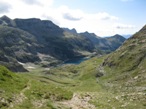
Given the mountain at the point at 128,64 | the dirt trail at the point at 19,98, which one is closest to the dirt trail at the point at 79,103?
the dirt trail at the point at 19,98

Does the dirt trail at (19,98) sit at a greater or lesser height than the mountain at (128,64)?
lesser

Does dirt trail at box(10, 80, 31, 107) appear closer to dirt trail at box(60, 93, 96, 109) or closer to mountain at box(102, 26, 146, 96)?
dirt trail at box(60, 93, 96, 109)

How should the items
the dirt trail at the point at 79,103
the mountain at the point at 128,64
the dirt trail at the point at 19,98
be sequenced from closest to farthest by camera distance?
1. the dirt trail at the point at 19,98
2. the dirt trail at the point at 79,103
3. the mountain at the point at 128,64

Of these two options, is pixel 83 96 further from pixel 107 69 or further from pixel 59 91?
pixel 107 69

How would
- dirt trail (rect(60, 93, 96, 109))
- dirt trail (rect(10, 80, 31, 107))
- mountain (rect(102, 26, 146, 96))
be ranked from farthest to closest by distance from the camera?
mountain (rect(102, 26, 146, 96)) → dirt trail (rect(60, 93, 96, 109)) → dirt trail (rect(10, 80, 31, 107))

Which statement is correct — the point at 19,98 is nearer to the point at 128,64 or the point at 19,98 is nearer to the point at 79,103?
the point at 79,103

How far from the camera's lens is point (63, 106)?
42562mm

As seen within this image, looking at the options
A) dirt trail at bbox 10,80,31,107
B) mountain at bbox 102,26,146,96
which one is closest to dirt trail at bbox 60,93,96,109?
dirt trail at bbox 10,80,31,107

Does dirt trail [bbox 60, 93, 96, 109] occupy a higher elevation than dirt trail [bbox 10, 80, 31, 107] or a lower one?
lower

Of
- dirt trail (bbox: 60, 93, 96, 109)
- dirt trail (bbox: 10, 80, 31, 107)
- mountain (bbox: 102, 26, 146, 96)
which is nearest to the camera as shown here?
dirt trail (bbox: 10, 80, 31, 107)

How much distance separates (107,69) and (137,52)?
16.5m

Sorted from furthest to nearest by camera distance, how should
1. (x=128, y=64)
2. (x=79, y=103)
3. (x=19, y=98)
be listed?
(x=128, y=64) → (x=79, y=103) → (x=19, y=98)

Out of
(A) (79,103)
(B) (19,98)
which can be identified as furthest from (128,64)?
(B) (19,98)

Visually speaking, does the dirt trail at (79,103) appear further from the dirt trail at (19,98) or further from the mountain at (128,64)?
the mountain at (128,64)
